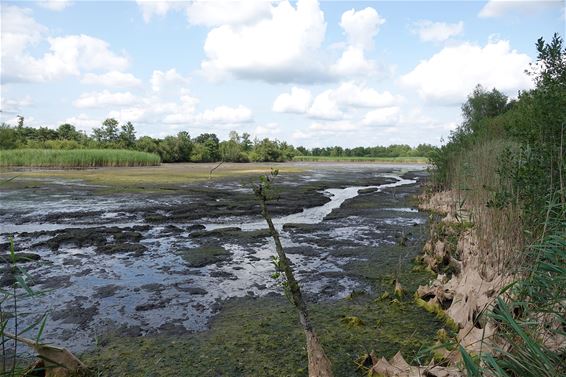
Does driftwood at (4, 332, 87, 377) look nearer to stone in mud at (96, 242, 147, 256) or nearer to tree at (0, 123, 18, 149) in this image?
stone in mud at (96, 242, 147, 256)

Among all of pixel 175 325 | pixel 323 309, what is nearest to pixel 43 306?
pixel 175 325

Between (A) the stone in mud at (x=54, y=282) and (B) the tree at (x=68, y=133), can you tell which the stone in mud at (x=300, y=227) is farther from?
(B) the tree at (x=68, y=133)

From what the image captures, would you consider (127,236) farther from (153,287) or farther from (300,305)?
(300,305)

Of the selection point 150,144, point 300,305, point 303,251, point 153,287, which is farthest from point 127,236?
point 150,144

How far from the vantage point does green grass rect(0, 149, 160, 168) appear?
152 ft

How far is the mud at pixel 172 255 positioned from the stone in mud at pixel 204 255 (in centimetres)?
3

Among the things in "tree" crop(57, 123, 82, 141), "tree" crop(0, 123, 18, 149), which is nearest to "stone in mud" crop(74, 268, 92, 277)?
"tree" crop(0, 123, 18, 149)

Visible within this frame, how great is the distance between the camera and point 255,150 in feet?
336

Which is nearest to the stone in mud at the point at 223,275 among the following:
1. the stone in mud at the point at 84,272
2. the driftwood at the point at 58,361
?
the stone in mud at the point at 84,272

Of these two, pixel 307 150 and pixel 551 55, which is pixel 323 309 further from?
pixel 307 150

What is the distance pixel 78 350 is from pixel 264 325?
8.15ft

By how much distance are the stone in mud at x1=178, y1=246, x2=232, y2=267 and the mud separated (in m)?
0.03

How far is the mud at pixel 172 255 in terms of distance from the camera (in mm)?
6582

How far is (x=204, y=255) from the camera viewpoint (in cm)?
1027
